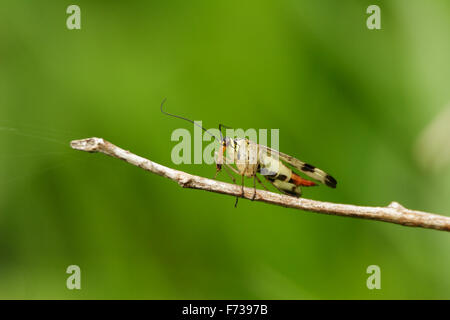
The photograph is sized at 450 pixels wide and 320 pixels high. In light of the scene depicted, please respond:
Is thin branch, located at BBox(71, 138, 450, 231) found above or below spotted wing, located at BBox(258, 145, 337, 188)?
below

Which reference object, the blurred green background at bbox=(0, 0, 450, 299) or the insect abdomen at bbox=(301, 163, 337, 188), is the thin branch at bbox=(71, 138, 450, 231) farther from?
the blurred green background at bbox=(0, 0, 450, 299)

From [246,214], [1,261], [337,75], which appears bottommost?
[1,261]

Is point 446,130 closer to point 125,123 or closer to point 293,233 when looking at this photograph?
point 293,233

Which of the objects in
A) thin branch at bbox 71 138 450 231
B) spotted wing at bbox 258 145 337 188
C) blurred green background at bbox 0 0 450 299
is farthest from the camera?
blurred green background at bbox 0 0 450 299

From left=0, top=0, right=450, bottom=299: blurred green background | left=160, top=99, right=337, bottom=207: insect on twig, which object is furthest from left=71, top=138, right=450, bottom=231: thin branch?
left=0, top=0, right=450, bottom=299: blurred green background

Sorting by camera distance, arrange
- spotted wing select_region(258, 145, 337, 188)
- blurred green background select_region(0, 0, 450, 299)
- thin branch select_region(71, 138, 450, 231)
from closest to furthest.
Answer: thin branch select_region(71, 138, 450, 231) < spotted wing select_region(258, 145, 337, 188) < blurred green background select_region(0, 0, 450, 299)

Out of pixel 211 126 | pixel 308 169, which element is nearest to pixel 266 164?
pixel 308 169

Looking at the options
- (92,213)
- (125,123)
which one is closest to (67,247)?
(92,213)
